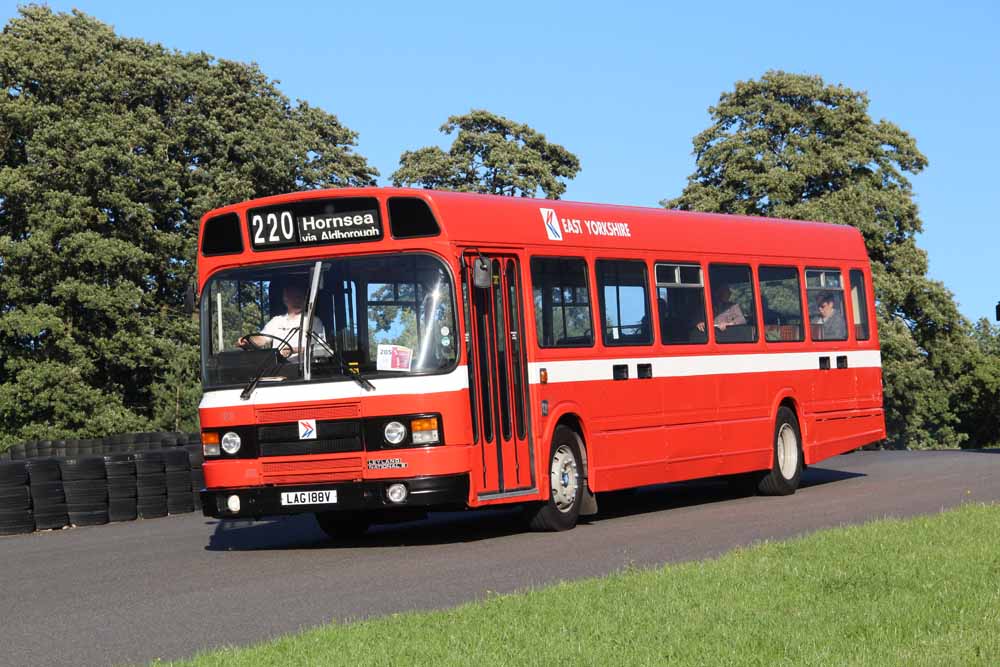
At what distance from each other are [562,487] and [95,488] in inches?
310

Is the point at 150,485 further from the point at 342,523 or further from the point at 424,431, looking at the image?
the point at 424,431

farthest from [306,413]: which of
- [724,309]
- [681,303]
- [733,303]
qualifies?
[733,303]

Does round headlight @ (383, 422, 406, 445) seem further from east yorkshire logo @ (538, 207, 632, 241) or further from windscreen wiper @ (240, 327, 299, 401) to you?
east yorkshire logo @ (538, 207, 632, 241)

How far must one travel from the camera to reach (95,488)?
22.0 m

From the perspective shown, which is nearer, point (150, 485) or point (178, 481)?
point (150, 485)

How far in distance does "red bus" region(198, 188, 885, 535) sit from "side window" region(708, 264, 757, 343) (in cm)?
61

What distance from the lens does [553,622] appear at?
367 inches

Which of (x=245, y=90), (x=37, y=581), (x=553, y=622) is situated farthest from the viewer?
(x=245, y=90)

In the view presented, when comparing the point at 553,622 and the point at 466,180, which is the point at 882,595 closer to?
the point at 553,622

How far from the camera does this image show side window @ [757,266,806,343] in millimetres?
20797

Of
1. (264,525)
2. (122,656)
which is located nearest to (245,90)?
(264,525)

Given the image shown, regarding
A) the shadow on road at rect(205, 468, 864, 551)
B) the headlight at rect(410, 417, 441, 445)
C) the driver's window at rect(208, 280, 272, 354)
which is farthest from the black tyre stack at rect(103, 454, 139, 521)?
the headlight at rect(410, 417, 441, 445)

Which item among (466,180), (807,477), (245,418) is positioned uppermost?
(466,180)

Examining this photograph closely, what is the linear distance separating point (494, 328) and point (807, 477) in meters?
10.3
